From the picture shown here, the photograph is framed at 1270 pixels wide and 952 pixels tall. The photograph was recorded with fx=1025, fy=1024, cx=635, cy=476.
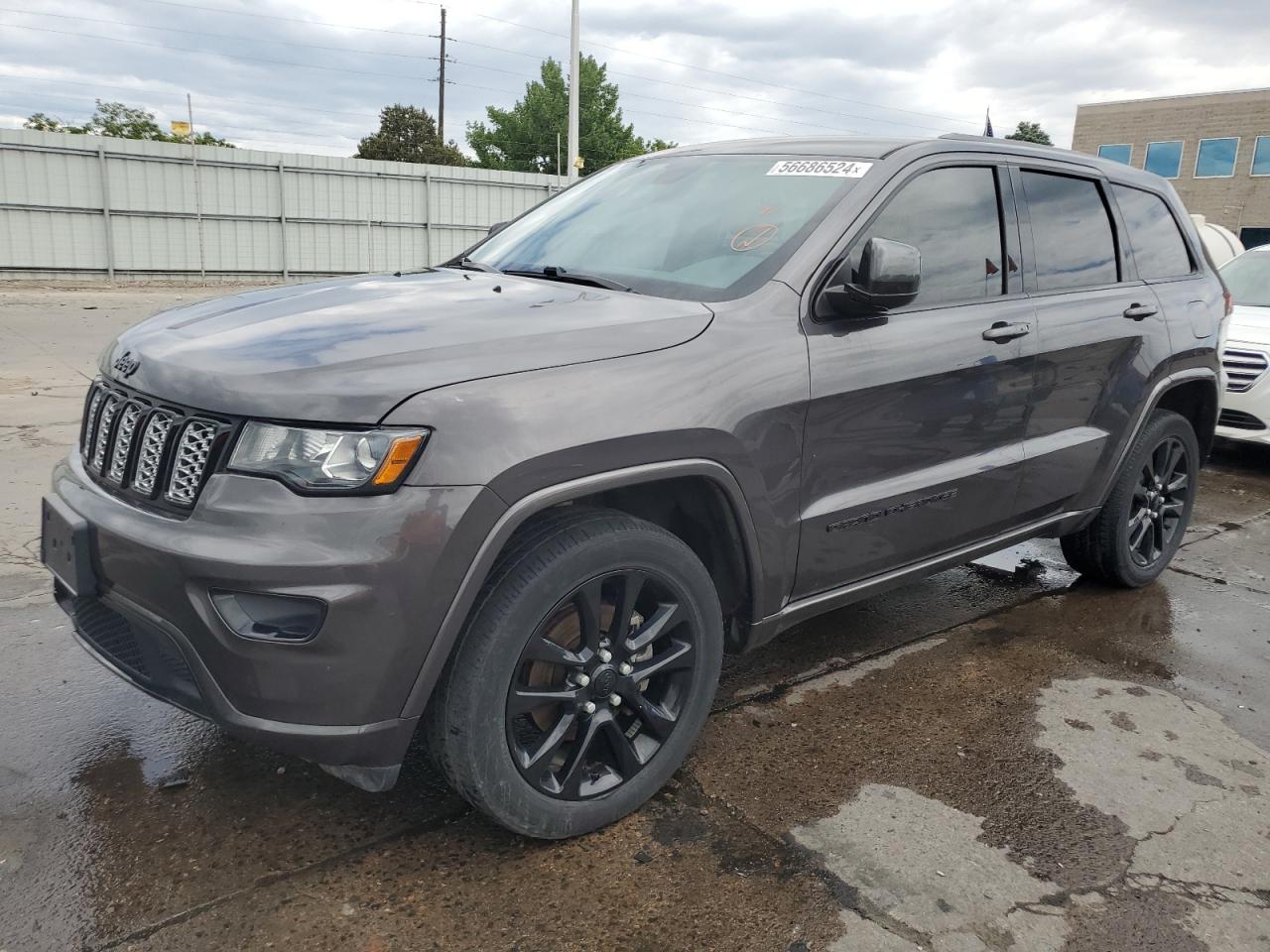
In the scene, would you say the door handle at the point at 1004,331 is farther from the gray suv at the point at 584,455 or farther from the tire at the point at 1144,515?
the tire at the point at 1144,515

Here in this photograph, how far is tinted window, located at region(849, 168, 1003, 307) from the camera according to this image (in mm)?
3172

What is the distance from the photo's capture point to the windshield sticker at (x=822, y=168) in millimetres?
3131

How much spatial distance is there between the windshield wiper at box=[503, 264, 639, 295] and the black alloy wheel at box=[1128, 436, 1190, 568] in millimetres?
2624

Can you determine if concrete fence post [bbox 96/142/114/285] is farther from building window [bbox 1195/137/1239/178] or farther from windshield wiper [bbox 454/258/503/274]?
building window [bbox 1195/137/1239/178]

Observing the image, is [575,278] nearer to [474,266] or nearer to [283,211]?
[474,266]

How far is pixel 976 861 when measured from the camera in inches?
101

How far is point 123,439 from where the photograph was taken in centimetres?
241

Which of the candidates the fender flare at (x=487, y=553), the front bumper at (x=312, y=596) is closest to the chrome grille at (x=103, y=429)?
the front bumper at (x=312, y=596)

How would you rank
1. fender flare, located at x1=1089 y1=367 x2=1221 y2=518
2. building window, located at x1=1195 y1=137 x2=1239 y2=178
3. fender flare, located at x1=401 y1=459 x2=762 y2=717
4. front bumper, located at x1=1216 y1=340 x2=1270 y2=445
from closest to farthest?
fender flare, located at x1=401 y1=459 x2=762 y2=717, fender flare, located at x1=1089 y1=367 x2=1221 y2=518, front bumper, located at x1=1216 y1=340 x2=1270 y2=445, building window, located at x1=1195 y1=137 x2=1239 y2=178

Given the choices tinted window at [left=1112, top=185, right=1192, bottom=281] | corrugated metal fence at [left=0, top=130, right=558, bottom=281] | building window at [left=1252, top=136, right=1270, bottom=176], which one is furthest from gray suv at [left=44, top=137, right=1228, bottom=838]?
building window at [left=1252, top=136, right=1270, bottom=176]

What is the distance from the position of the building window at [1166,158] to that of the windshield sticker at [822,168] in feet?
149

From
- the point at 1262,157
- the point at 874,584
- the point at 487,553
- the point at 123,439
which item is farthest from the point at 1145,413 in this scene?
the point at 1262,157

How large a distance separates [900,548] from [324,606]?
6.13 feet

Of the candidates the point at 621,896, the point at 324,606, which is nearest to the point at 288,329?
the point at 324,606
